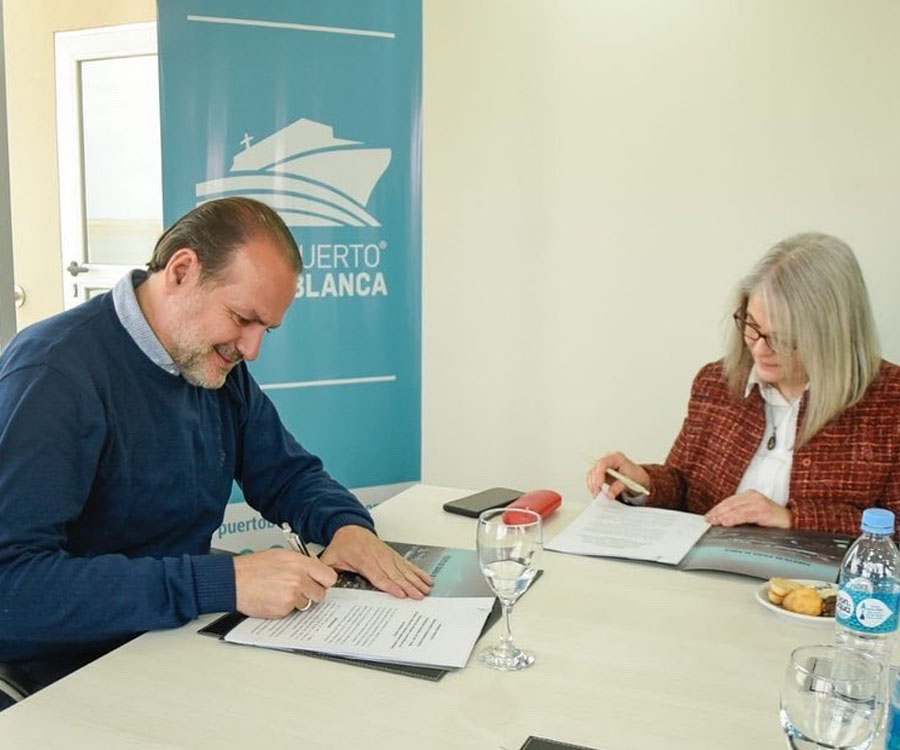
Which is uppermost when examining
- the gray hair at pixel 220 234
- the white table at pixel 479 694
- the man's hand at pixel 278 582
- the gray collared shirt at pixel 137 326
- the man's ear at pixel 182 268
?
the gray hair at pixel 220 234

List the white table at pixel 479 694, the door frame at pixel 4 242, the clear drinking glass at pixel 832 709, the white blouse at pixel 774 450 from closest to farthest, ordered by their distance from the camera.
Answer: the clear drinking glass at pixel 832 709, the white table at pixel 479 694, the white blouse at pixel 774 450, the door frame at pixel 4 242

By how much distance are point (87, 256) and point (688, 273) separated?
3.02 m

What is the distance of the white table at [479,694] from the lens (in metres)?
1.04

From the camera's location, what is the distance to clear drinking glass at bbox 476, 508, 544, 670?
121 cm

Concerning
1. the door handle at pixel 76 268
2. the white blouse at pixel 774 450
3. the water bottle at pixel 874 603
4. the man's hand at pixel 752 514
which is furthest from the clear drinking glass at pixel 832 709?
the door handle at pixel 76 268

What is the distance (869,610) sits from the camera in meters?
1.23

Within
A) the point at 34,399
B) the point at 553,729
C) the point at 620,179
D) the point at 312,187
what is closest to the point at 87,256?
the point at 312,187

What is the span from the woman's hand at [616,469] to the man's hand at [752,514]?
0.79 feet

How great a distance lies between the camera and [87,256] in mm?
4629

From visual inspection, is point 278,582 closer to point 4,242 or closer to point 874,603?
point 874,603

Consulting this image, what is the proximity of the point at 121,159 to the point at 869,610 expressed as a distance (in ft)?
13.8

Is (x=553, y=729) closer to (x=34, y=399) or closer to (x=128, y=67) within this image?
(x=34, y=399)

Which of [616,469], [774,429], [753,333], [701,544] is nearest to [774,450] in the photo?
[774,429]

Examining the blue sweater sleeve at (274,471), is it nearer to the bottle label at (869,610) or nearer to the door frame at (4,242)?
the bottle label at (869,610)
